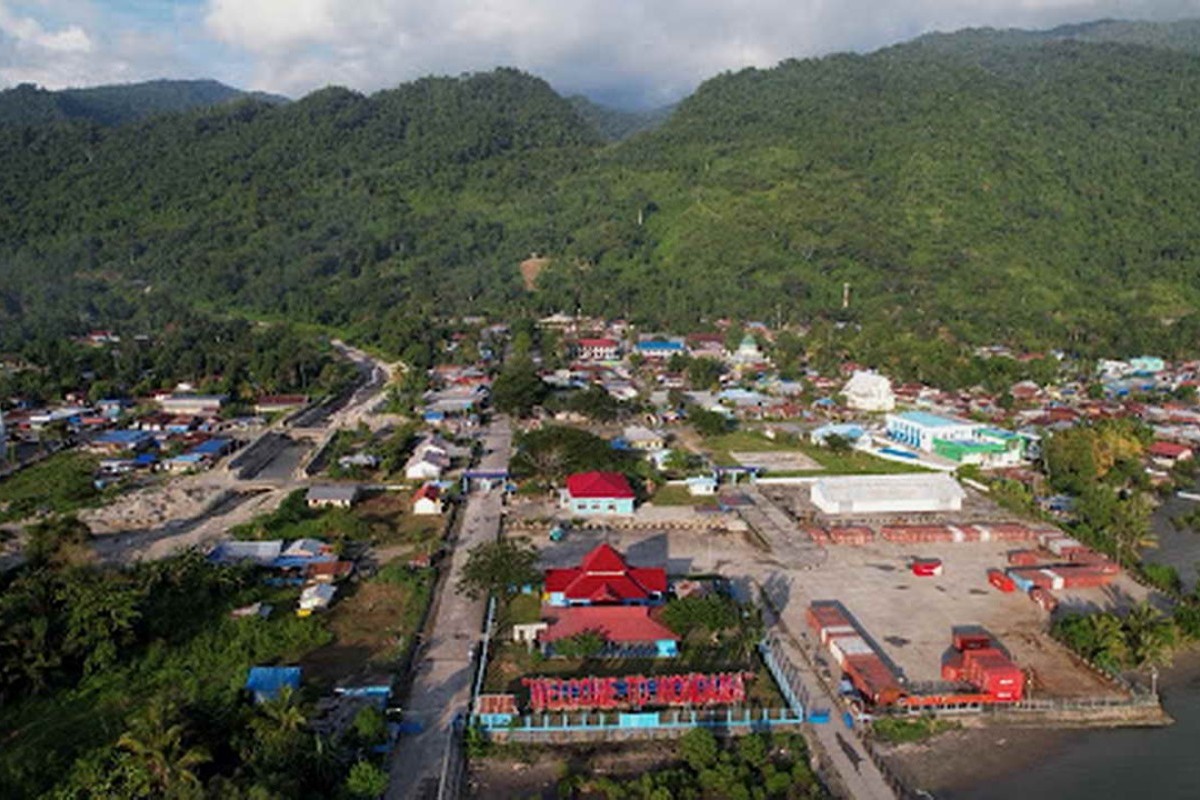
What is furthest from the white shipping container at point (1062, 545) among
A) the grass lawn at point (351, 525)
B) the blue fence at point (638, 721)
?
the grass lawn at point (351, 525)

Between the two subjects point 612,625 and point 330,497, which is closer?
point 612,625

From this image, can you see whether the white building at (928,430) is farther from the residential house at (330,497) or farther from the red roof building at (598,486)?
the residential house at (330,497)

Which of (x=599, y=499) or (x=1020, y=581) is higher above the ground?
(x=599, y=499)

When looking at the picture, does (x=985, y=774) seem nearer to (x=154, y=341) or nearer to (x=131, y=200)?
(x=154, y=341)

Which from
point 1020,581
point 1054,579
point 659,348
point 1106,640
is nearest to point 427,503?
point 1020,581

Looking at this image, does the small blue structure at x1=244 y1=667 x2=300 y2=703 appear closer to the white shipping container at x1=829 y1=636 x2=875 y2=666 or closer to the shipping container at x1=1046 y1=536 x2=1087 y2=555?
the white shipping container at x1=829 y1=636 x2=875 y2=666

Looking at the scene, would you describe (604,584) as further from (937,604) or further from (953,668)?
(937,604)

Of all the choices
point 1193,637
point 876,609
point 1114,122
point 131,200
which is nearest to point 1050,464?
point 1193,637
